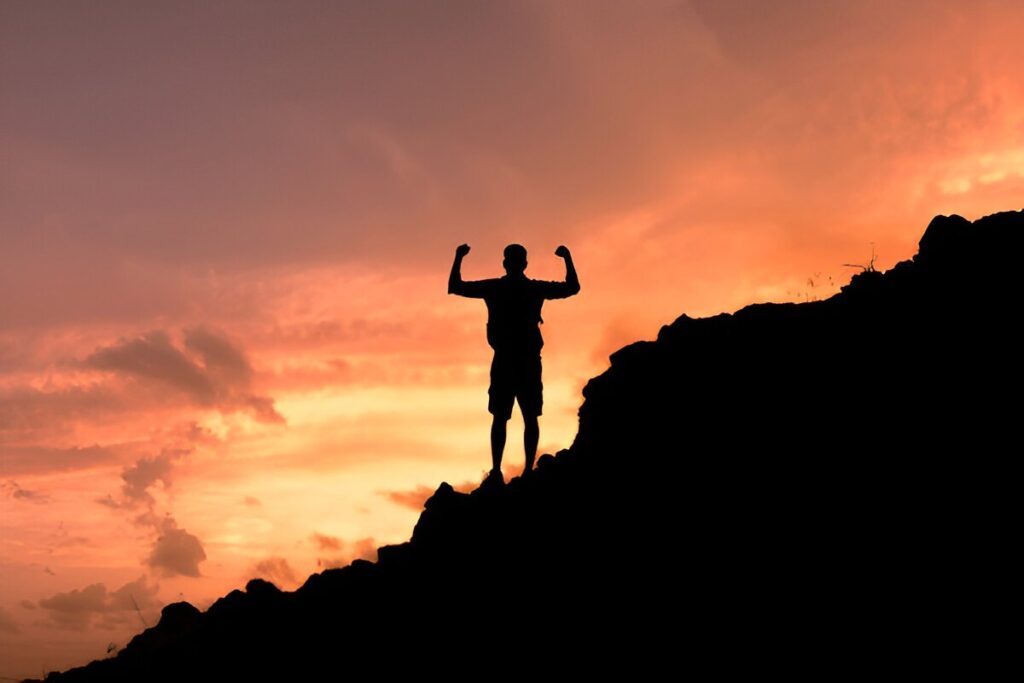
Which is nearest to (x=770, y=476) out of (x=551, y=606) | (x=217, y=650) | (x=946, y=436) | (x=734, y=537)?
(x=734, y=537)

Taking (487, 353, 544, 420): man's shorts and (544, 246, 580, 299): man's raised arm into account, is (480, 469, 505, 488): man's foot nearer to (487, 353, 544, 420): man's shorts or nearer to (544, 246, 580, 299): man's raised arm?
(487, 353, 544, 420): man's shorts

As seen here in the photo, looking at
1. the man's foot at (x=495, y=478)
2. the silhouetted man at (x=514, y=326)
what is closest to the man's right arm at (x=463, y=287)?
the silhouetted man at (x=514, y=326)

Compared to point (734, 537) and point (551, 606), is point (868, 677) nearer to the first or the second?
point (734, 537)

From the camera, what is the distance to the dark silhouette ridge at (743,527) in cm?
1011

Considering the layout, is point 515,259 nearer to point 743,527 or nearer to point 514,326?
point 514,326

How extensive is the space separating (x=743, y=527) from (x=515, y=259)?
4716 mm

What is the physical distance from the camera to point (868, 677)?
9.19 m

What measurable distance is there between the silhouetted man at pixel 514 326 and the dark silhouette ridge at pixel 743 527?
1.86 metres

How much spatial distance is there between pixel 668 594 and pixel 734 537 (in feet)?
3.92

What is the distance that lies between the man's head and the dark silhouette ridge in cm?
354

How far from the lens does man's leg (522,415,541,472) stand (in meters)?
13.3

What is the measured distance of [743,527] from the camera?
11727mm

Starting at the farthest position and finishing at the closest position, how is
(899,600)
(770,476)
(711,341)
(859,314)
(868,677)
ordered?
1. (711,341)
2. (859,314)
3. (770,476)
4. (899,600)
5. (868,677)

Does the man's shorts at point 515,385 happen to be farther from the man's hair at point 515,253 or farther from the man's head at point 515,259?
the man's hair at point 515,253
